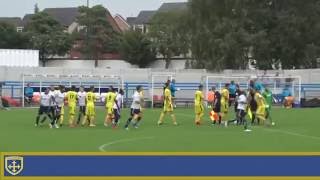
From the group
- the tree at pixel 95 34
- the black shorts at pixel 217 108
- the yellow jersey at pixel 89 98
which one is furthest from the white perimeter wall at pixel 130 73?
the tree at pixel 95 34

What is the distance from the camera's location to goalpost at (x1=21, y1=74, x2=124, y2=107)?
5094 cm

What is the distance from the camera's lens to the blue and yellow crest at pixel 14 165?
1014 centimetres

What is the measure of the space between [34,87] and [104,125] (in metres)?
21.2

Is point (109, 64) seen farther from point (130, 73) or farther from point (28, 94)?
point (28, 94)

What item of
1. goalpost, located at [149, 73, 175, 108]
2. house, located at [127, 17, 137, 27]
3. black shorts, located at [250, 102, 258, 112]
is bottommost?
black shorts, located at [250, 102, 258, 112]

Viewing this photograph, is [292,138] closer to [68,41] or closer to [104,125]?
[104,125]

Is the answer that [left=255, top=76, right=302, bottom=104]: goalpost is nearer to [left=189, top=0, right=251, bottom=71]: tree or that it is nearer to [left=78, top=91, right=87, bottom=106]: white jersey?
[left=189, top=0, right=251, bottom=71]: tree

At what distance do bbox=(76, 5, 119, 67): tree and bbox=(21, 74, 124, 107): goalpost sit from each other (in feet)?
131

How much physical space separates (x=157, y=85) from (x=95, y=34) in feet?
148

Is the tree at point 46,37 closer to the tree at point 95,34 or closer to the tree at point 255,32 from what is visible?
the tree at point 95,34

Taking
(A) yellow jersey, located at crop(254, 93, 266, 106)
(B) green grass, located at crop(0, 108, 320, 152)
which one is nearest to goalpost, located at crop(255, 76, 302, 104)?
(B) green grass, located at crop(0, 108, 320, 152)

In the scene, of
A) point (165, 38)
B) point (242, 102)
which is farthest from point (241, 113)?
point (165, 38)

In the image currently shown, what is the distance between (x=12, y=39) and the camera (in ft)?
323

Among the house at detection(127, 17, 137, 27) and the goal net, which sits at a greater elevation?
the house at detection(127, 17, 137, 27)
